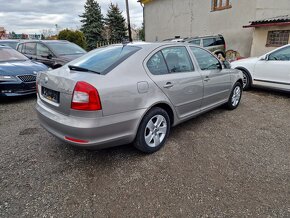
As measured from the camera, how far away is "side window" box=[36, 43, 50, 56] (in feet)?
22.8

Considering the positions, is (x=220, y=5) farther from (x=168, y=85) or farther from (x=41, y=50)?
(x=168, y=85)

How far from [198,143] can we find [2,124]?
365 cm

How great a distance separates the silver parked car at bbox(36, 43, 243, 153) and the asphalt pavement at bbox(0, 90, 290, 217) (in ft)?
1.35

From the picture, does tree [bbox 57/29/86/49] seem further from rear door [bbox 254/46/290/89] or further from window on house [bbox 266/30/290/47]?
rear door [bbox 254/46/290/89]

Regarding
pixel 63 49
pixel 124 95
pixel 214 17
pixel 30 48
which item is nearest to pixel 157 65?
pixel 124 95

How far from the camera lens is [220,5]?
1273 cm

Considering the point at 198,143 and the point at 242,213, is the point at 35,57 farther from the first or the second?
the point at 242,213

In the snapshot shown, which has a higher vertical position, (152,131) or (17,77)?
(17,77)

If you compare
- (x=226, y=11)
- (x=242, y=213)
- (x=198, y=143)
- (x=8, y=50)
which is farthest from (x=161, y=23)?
(x=242, y=213)

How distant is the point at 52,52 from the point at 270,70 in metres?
6.72

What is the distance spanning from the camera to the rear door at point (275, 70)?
5.21 metres

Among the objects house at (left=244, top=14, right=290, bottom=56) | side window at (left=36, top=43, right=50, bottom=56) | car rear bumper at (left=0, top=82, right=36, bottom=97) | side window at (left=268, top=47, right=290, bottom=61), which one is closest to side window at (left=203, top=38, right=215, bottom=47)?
house at (left=244, top=14, right=290, bottom=56)

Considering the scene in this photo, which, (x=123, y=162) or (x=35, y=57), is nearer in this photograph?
(x=123, y=162)

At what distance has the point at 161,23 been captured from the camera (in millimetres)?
17812
